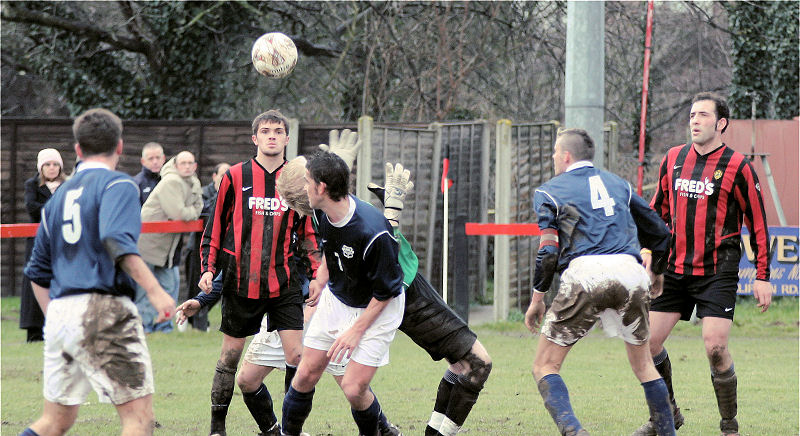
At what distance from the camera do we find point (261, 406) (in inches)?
250

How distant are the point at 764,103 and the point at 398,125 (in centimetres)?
646

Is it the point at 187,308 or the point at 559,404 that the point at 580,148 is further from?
the point at 187,308

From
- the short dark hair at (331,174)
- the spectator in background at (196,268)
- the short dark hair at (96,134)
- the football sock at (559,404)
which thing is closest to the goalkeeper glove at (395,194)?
the short dark hair at (331,174)

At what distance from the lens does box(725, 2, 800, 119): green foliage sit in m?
15.8

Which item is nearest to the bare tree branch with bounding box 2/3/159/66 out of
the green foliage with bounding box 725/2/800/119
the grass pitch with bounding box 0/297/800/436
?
the grass pitch with bounding box 0/297/800/436

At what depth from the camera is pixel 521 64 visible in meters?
20.2

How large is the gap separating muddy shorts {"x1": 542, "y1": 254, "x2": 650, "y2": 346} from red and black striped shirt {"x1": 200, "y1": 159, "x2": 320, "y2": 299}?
6.02ft

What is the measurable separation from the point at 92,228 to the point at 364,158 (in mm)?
8271

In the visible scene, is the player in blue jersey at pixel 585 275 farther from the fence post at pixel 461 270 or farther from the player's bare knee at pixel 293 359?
the fence post at pixel 461 270

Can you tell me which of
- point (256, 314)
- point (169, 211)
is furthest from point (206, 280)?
point (169, 211)

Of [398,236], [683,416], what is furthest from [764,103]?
[398,236]

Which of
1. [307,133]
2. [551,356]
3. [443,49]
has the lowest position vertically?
[551,356]

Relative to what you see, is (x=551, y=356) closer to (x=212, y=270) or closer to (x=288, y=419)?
(x=288, y=419)

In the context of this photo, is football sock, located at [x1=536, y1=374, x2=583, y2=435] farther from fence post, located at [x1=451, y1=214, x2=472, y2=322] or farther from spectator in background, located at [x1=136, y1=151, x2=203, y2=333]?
spectator in background, located at [x1=136, y1=151, x2=203, y2=333]
